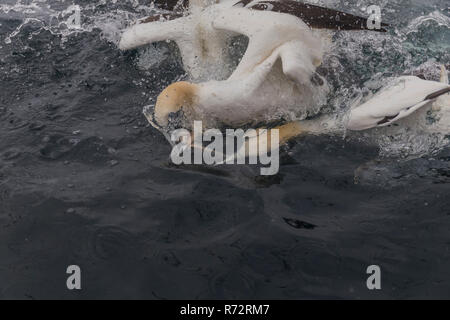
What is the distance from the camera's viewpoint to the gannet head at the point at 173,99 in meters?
4.77

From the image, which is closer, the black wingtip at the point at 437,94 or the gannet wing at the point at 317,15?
the black wingtip at the point at 437,94

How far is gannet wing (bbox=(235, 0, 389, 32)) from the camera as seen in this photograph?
553 centimetres

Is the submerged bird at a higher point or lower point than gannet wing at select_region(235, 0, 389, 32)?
lower

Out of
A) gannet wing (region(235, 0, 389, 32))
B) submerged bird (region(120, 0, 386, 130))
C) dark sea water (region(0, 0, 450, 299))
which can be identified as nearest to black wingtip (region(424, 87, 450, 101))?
dark sea water (region(0, 0, 450, 299))

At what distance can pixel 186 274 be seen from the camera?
3773mm

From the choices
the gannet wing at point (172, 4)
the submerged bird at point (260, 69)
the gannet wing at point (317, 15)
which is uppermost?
the gannet wing at point (172, 4)

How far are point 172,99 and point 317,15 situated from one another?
1906mm

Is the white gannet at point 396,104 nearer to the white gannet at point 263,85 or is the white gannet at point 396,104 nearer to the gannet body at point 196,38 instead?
the white gannet at point 263,85

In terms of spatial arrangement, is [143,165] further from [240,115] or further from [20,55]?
[20,55]

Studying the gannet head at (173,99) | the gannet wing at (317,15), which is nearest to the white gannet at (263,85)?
the gannet head at (173,99)

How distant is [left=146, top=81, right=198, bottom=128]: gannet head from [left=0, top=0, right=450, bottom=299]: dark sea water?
38cm

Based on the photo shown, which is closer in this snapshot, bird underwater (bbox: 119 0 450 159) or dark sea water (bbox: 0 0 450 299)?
dark sea water (bbox: 0 0 450 299)

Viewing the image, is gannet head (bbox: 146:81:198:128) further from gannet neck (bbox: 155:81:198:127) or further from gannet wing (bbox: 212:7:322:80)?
gannet wing (bbox: 212:7:322:80)

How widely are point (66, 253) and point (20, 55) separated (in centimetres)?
366
